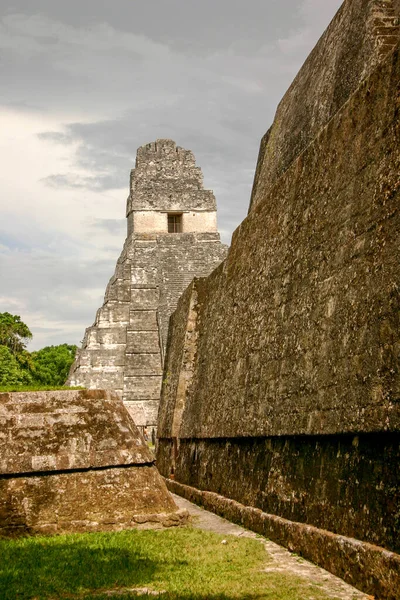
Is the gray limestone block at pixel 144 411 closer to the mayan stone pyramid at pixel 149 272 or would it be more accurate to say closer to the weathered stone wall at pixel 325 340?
the mayan stone pyramid at pixel 149 272

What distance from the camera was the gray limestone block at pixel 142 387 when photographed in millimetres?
27438

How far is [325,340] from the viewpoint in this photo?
552 cm

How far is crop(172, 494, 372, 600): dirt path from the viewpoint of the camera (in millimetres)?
4465

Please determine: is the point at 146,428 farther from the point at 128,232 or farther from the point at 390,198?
the point at 390,198

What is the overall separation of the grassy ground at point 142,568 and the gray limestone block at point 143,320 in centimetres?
2206

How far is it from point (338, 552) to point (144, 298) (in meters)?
24.8

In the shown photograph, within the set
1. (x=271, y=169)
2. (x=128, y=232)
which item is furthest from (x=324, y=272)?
(x=128, y=232)

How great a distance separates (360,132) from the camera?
5266mm

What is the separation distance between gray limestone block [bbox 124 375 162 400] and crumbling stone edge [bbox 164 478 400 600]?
20.1 metres

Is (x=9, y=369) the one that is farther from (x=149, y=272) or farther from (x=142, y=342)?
(x=149, y=272)

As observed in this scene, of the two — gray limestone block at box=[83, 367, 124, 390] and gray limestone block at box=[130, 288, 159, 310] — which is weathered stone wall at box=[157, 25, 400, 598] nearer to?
gray limestone block at box=[83, 367, 124, 390]

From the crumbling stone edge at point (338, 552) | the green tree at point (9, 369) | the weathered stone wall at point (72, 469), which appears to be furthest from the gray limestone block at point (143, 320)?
the crumbling stone edge at point (338, 552)

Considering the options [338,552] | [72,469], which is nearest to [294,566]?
[338,552]

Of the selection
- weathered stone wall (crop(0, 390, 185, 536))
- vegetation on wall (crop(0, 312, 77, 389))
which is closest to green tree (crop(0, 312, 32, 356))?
vegetation on wall (crop(0, 312, 77, 389))
